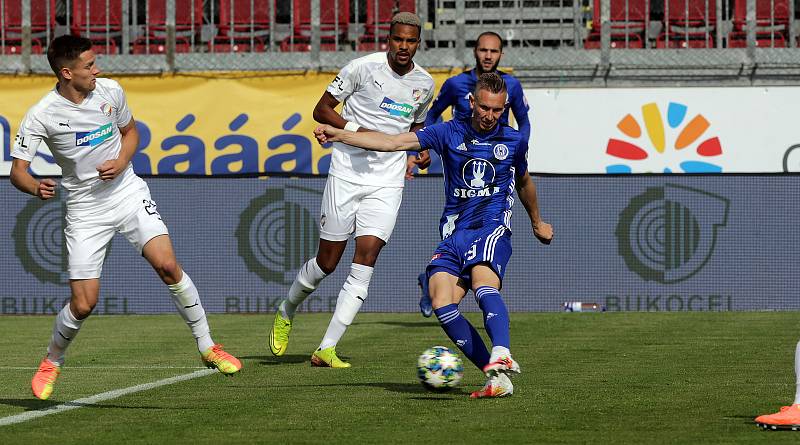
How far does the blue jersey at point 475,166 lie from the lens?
7395 millimetres

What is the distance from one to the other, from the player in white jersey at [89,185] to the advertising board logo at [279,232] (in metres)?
8.07

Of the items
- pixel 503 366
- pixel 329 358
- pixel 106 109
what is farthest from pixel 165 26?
pixel 503 366

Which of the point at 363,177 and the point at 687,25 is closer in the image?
the point at 363,177

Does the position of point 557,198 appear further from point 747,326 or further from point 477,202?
point 477,202

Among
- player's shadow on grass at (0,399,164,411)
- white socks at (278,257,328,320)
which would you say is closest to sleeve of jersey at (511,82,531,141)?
white socks at (278,257,328,320)

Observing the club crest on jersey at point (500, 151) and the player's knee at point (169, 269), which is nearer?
the player's knee at point (169, 269)

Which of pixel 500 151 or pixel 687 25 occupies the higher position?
pixel 687 25

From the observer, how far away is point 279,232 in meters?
15.7

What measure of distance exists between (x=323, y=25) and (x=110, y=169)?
12406 mm

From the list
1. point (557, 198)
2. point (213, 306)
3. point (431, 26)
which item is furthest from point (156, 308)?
point (431, 26)

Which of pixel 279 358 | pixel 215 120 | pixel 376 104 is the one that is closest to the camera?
pixel 376 104

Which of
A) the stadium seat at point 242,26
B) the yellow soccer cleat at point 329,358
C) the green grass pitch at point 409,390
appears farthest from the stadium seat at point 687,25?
the yellow soccer cleat at point 329,358

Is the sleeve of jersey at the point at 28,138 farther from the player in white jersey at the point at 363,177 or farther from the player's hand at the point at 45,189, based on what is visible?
the player in white jersey at the point at 363,177

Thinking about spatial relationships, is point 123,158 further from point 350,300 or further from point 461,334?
point 350,300
